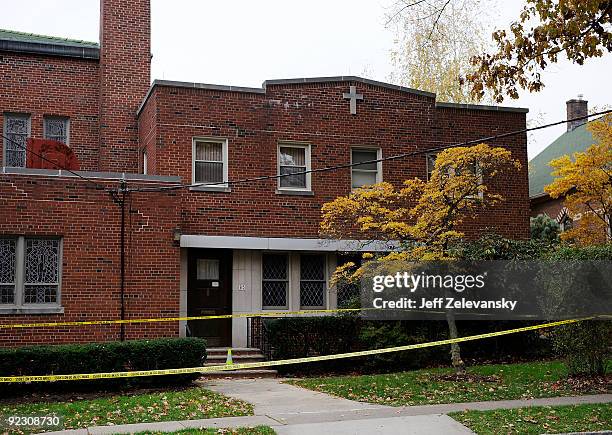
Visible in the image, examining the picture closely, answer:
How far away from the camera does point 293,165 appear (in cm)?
1992

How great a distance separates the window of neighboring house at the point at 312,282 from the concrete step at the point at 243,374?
10.3 ft

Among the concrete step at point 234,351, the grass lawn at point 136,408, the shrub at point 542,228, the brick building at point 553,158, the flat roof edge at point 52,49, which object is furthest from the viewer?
the brick building at point 553,158

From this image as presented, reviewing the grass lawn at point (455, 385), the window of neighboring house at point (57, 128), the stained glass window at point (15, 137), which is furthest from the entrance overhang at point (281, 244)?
the stained glass window at point (15, 137)

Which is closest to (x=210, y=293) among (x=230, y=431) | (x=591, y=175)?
(x=230, y=431)

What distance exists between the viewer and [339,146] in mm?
20188

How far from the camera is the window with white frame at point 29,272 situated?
1623cm

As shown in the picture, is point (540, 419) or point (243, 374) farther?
point (243, 374)

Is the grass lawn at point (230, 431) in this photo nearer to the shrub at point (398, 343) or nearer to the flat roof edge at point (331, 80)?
the shrub at point (398, 343)

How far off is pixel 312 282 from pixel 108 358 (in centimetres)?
699

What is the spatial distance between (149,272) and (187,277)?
192cm

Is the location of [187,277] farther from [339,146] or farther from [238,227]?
[339,146]

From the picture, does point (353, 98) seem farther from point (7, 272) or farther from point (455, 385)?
point (7, 272)

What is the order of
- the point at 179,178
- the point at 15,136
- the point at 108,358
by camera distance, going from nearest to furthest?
the point at 108,358, the point at 179,178, the point at 15,136

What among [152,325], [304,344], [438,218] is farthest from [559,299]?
[152,325]
